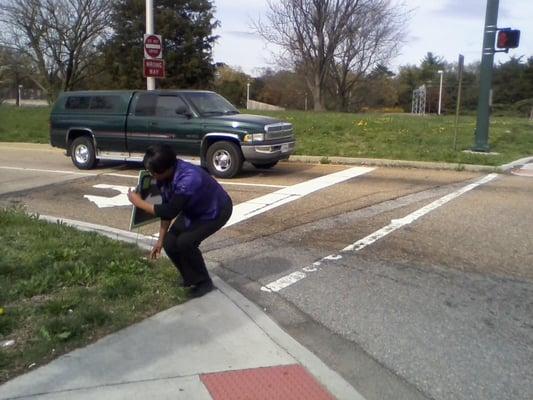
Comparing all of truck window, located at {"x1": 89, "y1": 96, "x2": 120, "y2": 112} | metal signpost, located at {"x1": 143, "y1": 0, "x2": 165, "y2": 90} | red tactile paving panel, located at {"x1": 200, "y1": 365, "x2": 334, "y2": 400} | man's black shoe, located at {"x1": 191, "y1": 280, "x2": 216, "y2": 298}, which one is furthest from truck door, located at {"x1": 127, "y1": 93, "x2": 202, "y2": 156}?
red tactile paving panel, located at {"x1": 200, "y1": 365, "x2": 334, "y2": 400}

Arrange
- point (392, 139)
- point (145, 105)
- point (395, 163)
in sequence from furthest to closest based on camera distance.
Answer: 1. point (392, 139)
2. point (395, 163)
3. point (145, 105)

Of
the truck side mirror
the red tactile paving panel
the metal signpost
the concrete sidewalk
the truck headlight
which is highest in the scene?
the metal signpost

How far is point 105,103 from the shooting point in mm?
12898

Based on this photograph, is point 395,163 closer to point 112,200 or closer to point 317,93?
point 112,200

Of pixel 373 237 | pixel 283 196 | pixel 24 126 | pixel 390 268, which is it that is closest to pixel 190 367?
pixel 390 268

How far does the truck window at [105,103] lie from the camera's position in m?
12.7

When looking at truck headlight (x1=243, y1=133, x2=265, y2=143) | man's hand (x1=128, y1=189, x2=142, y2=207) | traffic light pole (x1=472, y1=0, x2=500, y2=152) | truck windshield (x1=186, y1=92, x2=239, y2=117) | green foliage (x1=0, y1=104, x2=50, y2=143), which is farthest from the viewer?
green foliage (x1=0, y1=104, x2=50, y2=143)

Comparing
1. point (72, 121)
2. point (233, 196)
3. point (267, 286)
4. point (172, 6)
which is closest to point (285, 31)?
point (172, 6)

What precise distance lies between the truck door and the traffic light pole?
7275 mm

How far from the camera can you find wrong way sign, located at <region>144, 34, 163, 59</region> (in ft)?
50.4

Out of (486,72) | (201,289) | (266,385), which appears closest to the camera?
(266,385)

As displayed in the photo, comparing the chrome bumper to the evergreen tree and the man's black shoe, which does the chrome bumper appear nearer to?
the man's black shoe

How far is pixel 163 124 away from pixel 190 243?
7.55m

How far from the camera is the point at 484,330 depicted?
4.42 metres
